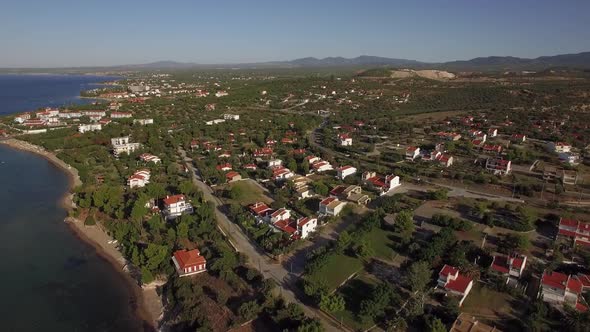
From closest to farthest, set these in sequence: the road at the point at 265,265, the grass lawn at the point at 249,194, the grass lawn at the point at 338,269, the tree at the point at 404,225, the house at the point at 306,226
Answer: the road at the point at 265,265 → the grass lawn at the point at 338,269 → the house at the point at 306,226 → the tree at the point at 404,225 → the grass lawn at the point at 249,194

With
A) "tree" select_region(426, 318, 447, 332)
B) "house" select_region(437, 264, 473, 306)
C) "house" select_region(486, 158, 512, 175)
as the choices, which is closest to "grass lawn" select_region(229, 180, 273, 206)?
"house" select_region(437, 264, 473, 306)

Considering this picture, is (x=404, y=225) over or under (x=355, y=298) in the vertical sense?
over

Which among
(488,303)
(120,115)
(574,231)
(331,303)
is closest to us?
(331,303)

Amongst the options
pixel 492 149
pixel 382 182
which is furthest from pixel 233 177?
pixel 492 149

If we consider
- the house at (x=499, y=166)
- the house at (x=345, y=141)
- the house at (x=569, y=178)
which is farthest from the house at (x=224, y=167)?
the house at (x=569, y=178)

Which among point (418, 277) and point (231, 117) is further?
point (231, 117)

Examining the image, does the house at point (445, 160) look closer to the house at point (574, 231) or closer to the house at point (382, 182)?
the house at point (382, 182)

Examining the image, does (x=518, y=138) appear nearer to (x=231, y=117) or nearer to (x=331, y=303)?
(x=331, y=303)
